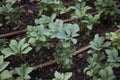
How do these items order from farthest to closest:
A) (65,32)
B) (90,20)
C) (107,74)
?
(90,20), (65,32), (107,74)

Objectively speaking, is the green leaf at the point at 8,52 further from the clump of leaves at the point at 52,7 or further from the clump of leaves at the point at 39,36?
the clump of leaves at the point at 52,7

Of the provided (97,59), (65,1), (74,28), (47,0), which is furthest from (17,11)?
(97,59)

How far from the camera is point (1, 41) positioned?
6.82 ft

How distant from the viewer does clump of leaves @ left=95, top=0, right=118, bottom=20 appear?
227 cm

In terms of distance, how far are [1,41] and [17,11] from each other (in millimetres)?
417

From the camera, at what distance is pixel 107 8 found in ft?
7.49

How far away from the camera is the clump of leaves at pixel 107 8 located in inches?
89.4

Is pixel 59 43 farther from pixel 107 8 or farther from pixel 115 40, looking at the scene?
pixel 107 8

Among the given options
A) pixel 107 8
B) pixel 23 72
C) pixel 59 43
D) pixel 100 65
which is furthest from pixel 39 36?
pixel 107 8

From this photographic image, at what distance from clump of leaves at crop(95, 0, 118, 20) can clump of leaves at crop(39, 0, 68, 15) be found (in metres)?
0.30

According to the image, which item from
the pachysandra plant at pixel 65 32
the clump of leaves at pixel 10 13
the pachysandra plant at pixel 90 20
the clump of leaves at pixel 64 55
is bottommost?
the clump of leaves at pixel 64 55

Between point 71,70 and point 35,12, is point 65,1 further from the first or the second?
point 71,70

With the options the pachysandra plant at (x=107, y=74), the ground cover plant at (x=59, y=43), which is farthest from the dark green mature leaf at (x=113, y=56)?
the pachysandra plant at (x=107, y=74)

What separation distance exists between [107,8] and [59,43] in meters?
0.54
